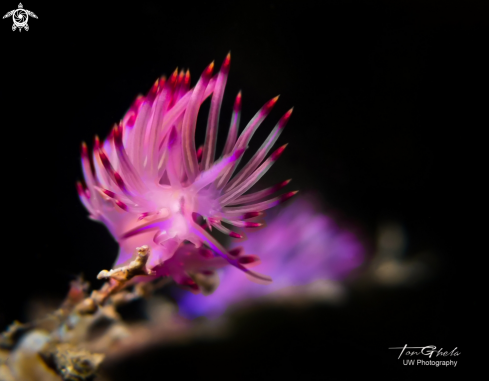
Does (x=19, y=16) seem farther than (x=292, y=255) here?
No

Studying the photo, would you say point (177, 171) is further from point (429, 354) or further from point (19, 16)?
point (429, 354)

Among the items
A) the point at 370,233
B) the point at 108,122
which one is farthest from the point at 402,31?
the point at 108,122

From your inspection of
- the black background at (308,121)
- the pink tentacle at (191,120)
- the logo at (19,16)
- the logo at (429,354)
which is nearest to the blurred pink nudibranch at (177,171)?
the pink tentacle at (191,120)

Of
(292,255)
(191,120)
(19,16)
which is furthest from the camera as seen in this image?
(292,255)

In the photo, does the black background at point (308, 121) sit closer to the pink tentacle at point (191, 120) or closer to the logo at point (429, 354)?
the logo at point (429, 354)

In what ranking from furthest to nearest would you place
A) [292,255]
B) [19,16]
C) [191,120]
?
[292,255], [19,16], [191,120]

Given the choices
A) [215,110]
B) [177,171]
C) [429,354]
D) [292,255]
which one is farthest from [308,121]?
[429,354]
